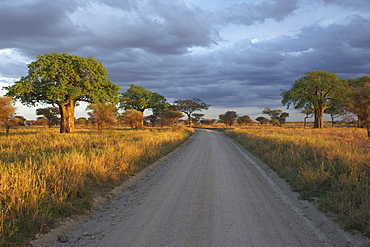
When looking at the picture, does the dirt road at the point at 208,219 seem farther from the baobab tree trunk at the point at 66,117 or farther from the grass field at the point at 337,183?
the baobab tree trunk at the point at 66,117

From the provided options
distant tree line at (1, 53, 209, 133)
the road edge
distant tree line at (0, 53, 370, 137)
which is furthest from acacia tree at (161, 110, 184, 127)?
the road edge

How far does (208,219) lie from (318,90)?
145ft

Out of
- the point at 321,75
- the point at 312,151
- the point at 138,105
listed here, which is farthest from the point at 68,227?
the point at 138,105

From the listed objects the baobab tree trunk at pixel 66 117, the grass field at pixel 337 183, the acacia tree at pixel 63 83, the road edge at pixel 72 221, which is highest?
the acacia tree at pixel 63 83

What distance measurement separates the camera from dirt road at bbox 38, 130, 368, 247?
388 cm

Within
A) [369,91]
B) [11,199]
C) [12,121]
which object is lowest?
[11,199]

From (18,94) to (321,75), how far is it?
4633 centimetres

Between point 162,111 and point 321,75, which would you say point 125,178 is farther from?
point 162,111

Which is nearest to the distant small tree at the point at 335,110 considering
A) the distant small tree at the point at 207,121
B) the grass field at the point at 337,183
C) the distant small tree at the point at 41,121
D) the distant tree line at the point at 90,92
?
the distant tree line at the point at 90,92

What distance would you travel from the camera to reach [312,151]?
1073 centimetres

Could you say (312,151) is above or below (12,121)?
below

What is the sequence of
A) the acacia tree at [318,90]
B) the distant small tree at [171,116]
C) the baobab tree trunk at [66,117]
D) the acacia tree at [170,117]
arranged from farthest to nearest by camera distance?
1. the distant small tree at [171,116]
2. the acacia tree at [170,117]
3. the acacia tree at [318,90]
4. the baobab tree trunk at [66,117]

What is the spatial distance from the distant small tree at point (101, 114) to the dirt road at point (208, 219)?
26357 mm

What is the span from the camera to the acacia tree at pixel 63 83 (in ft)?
81.4
